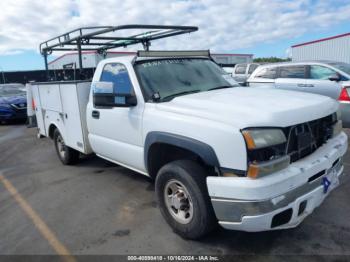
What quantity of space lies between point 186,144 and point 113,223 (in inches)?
59.4

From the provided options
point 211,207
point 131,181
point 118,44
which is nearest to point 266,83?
point 118,44

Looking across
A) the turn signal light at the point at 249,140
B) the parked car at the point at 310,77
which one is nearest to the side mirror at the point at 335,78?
the parked car at the point at 310,77

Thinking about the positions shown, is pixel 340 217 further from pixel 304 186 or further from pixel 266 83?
pixel 266 83

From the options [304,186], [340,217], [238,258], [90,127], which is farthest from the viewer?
[90,127]

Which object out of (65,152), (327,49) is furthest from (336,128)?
(327,49)

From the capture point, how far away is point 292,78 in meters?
8.59

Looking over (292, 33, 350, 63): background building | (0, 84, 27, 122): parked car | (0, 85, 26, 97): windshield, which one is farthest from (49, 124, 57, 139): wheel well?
(292, 33, 350, 63): background building

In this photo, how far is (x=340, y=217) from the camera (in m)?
3.49

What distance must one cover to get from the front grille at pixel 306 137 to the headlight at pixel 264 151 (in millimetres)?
149

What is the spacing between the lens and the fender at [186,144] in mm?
2691

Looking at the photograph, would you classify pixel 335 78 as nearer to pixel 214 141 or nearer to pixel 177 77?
pixel 177 77

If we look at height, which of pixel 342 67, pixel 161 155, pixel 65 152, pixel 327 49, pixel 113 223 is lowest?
pixel 113 223

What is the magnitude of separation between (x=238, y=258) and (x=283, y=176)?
2.98ft

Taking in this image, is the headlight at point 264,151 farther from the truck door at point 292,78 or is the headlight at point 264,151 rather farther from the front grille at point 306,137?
the truck door at point 292,78
